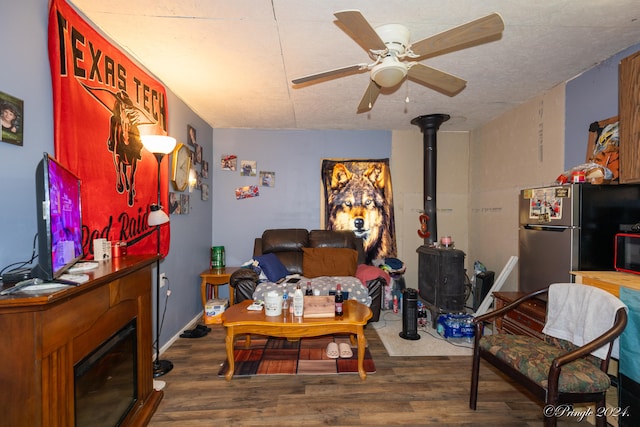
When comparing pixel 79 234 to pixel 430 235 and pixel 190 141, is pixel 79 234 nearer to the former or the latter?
pixel 190 141

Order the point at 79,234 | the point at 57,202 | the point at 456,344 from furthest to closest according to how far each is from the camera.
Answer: the point at 456,344, the point at 79,234, the point at 57,202

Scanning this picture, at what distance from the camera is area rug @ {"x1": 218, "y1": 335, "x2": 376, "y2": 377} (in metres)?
2.51

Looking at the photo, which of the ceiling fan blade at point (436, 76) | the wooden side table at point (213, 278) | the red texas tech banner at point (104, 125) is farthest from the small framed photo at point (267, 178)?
the ceiling fan blade at point (436, 76)

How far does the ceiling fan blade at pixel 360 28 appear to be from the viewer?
4.60 feet

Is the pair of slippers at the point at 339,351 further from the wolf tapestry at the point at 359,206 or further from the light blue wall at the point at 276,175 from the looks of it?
the light blue wall at the point at 276,175

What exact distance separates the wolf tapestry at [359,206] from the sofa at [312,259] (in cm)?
29

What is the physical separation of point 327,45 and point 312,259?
2493mm

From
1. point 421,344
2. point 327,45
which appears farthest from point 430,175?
point 327,45

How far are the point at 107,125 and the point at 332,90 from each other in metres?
2.00

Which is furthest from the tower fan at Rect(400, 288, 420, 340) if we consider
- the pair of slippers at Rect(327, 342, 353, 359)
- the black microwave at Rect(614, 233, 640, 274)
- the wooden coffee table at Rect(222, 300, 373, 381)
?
the black microwave at Rect(614, 233, 640, 274)

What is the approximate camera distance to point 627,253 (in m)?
2.00

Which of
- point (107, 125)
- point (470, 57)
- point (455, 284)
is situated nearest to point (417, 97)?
point (470, 57)

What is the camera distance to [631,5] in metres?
1.81

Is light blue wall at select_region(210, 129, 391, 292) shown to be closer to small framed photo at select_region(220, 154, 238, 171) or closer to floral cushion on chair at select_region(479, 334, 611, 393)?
small framed photo at select_region(220, 154, 238, 171)
